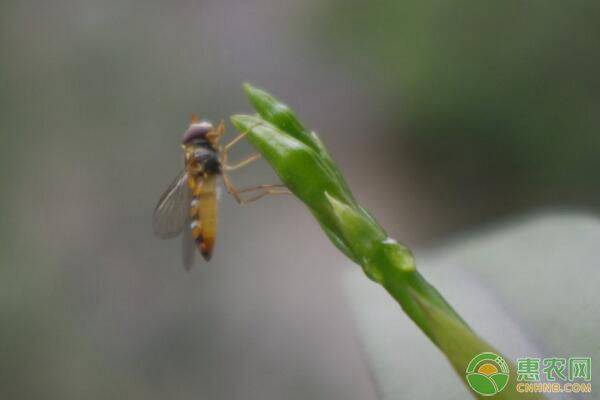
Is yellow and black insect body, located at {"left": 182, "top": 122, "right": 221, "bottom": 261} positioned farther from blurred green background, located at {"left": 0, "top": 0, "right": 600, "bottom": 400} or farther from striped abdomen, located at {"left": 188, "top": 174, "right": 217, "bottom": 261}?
blurred green background, located at {"left": 0, "top": 0, "right": 600, "bottom": 400}

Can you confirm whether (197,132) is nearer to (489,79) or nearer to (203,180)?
(203,180)

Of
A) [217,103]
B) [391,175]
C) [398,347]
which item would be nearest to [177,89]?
[217,103]

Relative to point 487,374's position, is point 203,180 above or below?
above

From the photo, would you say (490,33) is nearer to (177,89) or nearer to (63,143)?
(177,89)

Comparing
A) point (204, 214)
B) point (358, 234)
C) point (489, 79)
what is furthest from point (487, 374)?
point (489, 79)

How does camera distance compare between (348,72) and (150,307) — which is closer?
(150,307)
